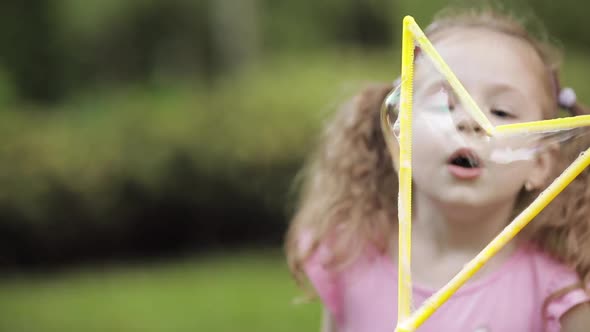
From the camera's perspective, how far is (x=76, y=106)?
939 cm

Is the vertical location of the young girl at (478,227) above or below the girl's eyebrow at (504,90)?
below

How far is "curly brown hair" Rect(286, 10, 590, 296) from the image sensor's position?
5.71 feet

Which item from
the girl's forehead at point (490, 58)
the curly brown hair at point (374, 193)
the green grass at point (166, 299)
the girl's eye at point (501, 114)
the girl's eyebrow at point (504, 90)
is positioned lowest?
the green grass at point (166, 299)

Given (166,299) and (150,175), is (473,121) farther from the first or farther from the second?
(150,175)

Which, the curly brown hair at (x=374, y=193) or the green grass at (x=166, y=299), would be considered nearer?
the curly brown hair at (x=374, y=193)

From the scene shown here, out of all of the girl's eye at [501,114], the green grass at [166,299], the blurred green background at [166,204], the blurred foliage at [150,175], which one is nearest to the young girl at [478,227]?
the girl's eye at [501,114]

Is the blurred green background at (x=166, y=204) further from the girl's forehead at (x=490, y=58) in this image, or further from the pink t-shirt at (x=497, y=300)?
the girl's forehead at (x=490, y=58)

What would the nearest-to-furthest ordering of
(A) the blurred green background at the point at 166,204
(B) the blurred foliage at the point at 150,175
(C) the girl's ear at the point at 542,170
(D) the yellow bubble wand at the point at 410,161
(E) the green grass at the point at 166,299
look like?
(D) the yellow bubble wand at the point at 410,161, (C) the girl's ear at the point at 542,170, (E) the green grass at the point at 166,299, (A) the blurred green background at the point at 166,204, (B) the blurred foliage at the point at 150,175

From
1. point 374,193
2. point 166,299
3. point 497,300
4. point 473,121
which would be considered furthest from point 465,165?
point 166,299

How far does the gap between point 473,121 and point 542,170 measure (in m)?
0.27

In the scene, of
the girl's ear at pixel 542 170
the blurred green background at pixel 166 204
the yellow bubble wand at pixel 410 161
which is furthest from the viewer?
the blurred green background at pixel 166 204

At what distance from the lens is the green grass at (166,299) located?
4703 millimetres

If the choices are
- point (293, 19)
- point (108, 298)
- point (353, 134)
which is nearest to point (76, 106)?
point (293, 19)

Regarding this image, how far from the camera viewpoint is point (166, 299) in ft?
17.0
